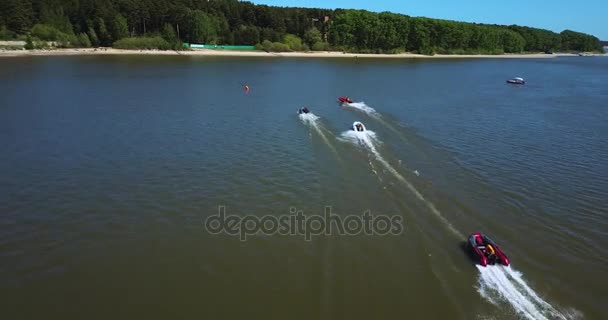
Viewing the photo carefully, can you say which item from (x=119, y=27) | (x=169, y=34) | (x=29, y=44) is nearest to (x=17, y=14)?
(x=29, y=44)

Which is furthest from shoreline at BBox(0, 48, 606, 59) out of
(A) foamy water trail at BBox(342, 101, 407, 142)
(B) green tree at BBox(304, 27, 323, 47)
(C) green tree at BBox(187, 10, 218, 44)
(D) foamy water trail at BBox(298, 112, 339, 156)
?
(D) foamy water trail at BBox(298, 112, 339, 156)

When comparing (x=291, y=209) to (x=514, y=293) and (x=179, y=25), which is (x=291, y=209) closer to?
(x=514, y=293)

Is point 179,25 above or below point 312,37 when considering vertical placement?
above

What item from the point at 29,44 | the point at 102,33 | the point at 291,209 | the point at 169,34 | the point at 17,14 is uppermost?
the point at 17,14

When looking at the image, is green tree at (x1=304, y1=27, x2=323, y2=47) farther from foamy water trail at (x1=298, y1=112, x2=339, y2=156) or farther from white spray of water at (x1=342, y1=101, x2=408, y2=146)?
foamy water trail at (x1=298, y1=112, x2=339, y2=156)

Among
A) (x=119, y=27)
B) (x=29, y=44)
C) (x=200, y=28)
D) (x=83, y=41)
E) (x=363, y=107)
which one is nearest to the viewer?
(x=363, y=107)

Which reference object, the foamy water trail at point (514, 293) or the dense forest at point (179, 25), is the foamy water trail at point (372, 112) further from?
the dense forest at point (179, 25)
